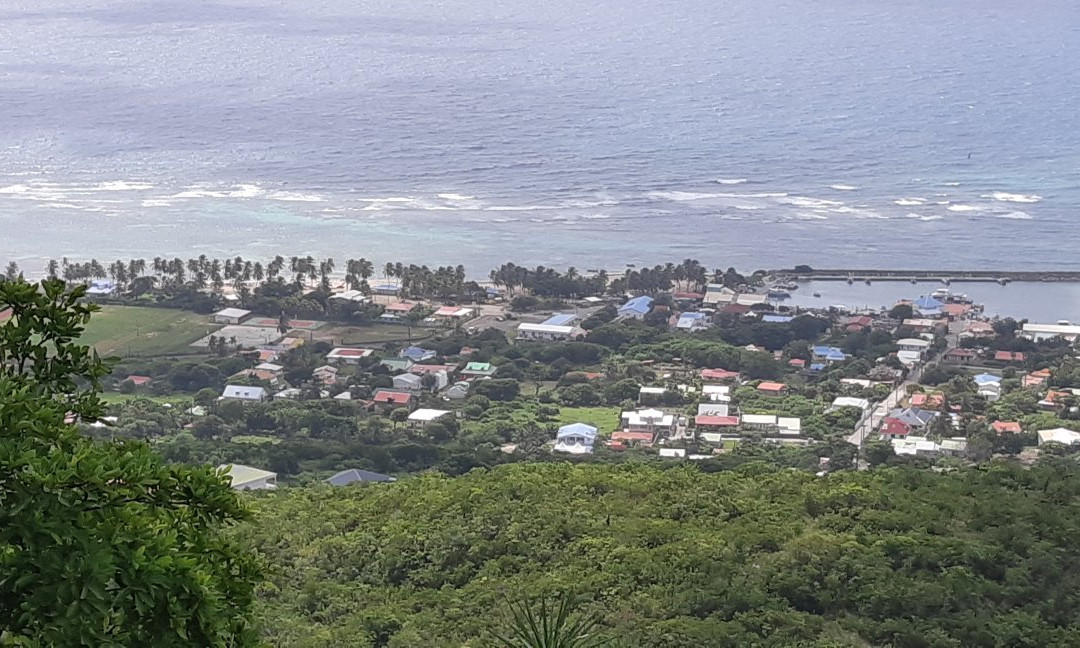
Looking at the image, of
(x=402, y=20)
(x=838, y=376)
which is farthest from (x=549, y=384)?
(x=402, y=20)

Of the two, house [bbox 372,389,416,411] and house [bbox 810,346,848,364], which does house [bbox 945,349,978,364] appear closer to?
house [bbox 810,346,848,364]

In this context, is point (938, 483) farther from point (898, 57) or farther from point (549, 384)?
point (898, 57)

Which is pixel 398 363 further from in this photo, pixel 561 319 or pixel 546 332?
pixel 561 319

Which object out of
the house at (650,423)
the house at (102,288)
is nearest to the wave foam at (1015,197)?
the house at (650,423)

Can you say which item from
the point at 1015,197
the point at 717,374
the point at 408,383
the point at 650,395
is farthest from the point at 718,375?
the point at 1015,197

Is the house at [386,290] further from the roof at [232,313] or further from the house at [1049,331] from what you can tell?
the house at [1049,331]

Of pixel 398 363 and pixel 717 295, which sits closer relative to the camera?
pixel 398 363
